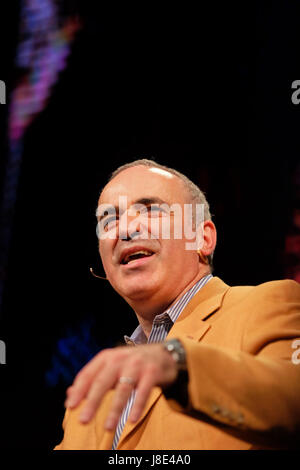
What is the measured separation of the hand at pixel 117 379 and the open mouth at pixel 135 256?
784 millimetres

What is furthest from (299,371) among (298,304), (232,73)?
(232,73)

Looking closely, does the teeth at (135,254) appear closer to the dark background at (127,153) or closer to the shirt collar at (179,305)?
the shirt collar at (179,305)

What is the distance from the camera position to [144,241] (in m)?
1.38

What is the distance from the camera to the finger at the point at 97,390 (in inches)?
22.5

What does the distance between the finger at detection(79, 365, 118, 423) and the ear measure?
95cm

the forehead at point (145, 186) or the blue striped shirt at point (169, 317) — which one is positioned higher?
the forehead at point (145, 186)

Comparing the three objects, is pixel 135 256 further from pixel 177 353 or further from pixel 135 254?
pixel 177 353

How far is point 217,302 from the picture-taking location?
3.92 feet

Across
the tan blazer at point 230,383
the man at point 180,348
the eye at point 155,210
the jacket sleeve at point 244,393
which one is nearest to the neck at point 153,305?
the man at point 180,348

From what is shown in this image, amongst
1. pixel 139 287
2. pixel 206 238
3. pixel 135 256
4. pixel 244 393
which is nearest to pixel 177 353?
pixel 244 393

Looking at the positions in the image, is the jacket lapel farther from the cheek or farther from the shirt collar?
the cheek

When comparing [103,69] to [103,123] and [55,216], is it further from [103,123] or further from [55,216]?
[55,216]

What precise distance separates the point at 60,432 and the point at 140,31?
2.07m

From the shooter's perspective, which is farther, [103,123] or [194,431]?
[103,123]
